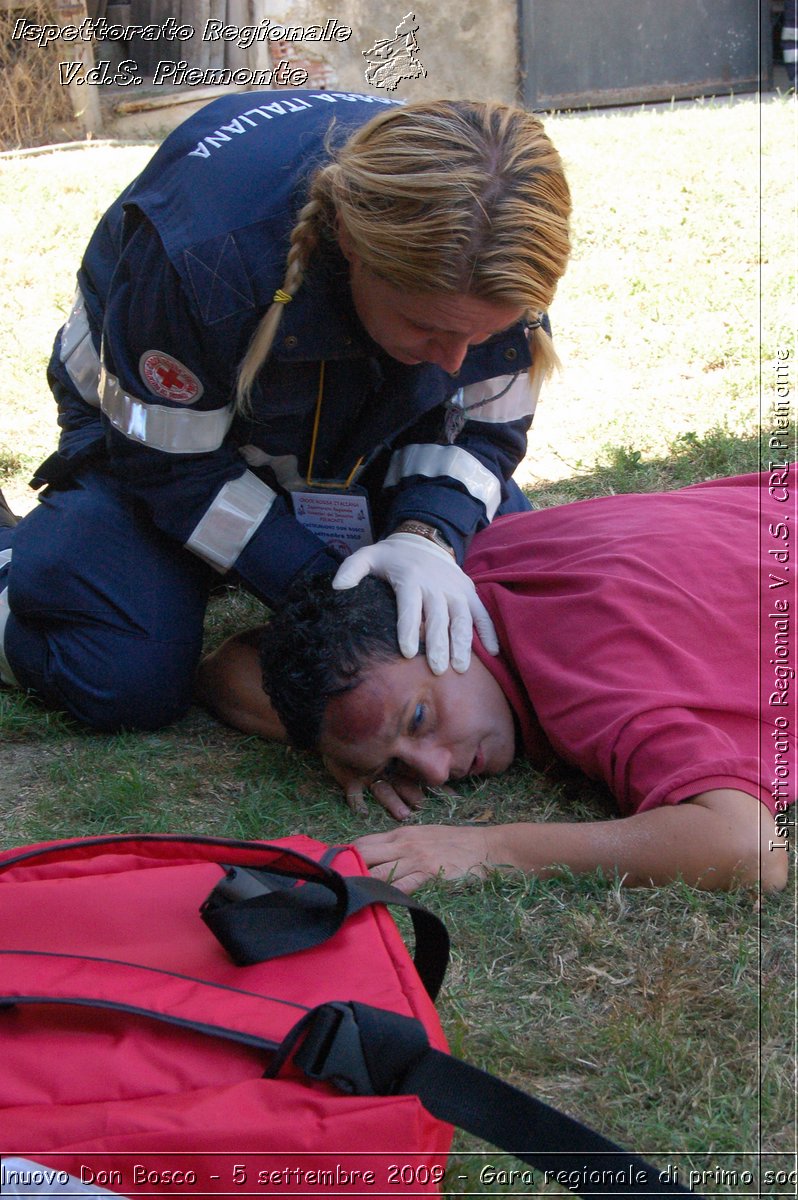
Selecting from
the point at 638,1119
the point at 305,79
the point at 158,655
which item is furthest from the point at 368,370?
the point at 305,79

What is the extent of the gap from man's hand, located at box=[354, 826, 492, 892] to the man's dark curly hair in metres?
0.24

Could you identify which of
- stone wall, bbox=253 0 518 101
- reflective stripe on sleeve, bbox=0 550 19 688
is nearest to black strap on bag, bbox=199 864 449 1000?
reflective stripe on sleeve, bbox=0 550 19 688

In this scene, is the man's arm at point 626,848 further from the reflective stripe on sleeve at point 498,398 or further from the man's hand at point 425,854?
the reflective stripe on sleeve at point 498,398

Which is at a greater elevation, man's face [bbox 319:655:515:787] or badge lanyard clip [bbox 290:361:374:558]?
badge lanyard clip [bbox 290:361:374:558]

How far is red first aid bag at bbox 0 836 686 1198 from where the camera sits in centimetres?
116

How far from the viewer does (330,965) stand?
139cm

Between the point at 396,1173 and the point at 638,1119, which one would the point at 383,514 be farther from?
the point at 396,1173

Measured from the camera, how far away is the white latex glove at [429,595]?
209cm

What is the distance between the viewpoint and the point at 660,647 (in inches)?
75.5

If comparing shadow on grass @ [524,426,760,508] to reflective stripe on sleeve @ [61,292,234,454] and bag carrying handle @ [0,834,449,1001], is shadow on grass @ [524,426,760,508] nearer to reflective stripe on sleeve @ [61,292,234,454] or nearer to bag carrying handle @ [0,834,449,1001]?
reflective stripe on sleeve @ [61,292,234,454]

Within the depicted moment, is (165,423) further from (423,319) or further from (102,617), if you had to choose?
(423,319)

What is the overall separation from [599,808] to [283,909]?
2.86 feet

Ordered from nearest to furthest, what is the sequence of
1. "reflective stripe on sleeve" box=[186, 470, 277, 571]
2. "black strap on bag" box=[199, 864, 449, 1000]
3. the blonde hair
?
1. "black strap on bag" box=[199, 864, 449, 1000]
2. the blonde hair
3. "reflective stripe on sleeve" box=[186, 470, 277, 571]

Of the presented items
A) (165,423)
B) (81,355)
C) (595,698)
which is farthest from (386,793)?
(81,355)
